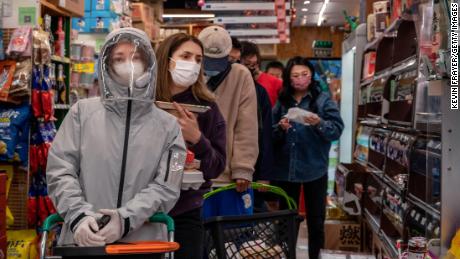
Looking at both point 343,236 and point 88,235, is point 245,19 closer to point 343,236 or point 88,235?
point 343,236

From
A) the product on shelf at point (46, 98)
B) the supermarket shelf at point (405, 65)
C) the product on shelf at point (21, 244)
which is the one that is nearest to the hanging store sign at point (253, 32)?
the supermarket shelf at point (405, 65)

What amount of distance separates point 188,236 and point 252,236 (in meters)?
0.45

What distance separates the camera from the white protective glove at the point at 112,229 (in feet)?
6.94

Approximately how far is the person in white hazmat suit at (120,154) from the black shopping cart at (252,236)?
21cm

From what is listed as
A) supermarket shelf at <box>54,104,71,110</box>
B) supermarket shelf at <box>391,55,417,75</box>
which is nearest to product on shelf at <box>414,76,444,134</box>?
supermarket shelf at <box>391,55,417,75</box>

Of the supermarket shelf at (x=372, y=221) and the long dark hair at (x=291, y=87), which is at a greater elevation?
the long dark hair at (x=291, y=87)

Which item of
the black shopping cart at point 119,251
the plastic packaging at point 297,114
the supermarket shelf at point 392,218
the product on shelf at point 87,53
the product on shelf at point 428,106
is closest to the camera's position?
the black shopping cart at point 119,251

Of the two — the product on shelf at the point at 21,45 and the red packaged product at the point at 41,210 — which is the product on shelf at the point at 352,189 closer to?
the red packaged product at the point at 41,210

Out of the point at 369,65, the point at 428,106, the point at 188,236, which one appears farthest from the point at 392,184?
the point at 188,236

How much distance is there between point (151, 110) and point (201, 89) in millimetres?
590

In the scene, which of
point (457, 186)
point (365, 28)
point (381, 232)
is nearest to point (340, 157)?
point (365, 28)

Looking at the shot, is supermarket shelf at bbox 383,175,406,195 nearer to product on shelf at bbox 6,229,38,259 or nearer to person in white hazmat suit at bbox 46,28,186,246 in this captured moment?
person in white hazmat suit at bbox 46,28,186,246

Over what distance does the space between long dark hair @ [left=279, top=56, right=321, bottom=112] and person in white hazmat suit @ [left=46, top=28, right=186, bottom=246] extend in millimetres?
2617

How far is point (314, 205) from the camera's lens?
191 inches
